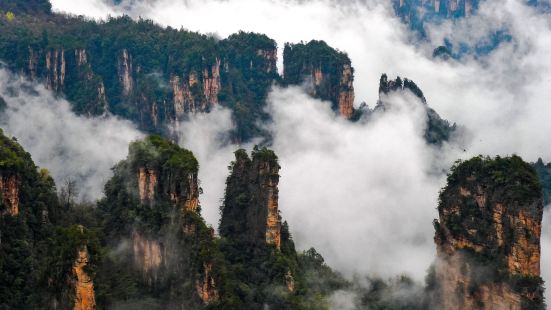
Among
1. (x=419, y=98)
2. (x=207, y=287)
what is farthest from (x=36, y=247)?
(x=419, y=98)

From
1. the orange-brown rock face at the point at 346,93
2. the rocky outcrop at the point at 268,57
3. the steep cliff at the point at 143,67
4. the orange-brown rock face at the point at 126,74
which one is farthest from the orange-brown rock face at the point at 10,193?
the rocky outcrop at the point at 268,57

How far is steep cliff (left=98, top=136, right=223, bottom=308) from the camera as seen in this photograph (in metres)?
60.9

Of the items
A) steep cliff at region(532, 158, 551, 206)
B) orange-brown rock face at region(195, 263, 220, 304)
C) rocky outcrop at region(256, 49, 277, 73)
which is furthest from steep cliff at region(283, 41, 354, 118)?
orange-brown rock face at region(195, 263, 220, 304)

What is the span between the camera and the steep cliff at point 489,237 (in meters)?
61.8

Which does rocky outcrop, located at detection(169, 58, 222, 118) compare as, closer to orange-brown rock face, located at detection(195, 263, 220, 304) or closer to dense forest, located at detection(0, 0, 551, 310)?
dense forest, located at detection(0, 0, 551, 310)

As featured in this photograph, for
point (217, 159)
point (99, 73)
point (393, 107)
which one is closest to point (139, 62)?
point (99, 73)

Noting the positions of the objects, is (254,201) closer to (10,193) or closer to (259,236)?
(259,236)

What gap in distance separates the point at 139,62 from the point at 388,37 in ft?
253

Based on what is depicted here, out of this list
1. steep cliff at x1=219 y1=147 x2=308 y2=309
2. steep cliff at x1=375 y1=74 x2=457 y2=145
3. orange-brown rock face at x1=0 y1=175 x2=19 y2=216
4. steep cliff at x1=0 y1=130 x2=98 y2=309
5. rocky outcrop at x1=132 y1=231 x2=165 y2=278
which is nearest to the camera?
steep cliff at x1=0 y1=130 x2=98 y2=309

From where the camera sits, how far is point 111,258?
64.2 m

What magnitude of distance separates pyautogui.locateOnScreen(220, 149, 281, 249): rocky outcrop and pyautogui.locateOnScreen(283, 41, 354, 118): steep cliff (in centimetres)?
6470

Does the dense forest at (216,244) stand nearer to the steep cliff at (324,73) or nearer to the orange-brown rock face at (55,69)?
the steep cliff at (324,73)

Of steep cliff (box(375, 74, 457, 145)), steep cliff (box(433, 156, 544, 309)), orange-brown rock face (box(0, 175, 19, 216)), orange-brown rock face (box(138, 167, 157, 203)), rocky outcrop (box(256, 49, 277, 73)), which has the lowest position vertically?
steep cliff (box(433, 156, 544, 309))

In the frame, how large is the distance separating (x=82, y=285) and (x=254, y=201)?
22048 mm
